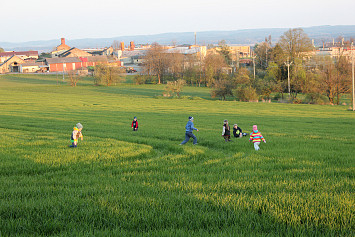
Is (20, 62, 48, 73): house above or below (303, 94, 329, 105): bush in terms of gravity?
above

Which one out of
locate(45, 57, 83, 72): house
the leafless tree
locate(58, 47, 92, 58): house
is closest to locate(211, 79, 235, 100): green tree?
the leafless tree

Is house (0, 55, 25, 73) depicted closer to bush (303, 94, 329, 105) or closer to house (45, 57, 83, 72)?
house (45, 57, 83, 72)

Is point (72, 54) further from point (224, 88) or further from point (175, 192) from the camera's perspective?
point (175, 192)

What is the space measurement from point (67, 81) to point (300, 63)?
73.9m

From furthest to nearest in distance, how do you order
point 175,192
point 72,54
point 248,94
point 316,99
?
point 72,54 < point 248,94 < point 316,99 < point 175,192

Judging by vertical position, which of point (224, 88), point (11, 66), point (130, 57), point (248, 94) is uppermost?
point (130, 57)

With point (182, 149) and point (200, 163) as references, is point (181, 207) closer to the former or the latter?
point (200, 163)

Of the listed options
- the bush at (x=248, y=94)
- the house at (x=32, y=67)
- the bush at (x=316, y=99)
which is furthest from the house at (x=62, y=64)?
the bush at (x=316, y=99)

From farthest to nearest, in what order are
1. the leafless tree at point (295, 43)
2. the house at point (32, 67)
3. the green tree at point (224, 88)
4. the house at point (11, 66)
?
the house at point (11, 66), the house at point (32, 67), the leafless tree at point (295, 43), the green tree at point (224, 88)

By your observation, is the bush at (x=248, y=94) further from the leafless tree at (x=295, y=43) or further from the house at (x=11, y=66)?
the house at (x=11, y=66)

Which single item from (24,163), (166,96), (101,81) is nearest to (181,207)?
(24,163)

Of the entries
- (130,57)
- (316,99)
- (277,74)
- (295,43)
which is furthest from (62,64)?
(316,99)

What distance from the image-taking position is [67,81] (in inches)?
4402

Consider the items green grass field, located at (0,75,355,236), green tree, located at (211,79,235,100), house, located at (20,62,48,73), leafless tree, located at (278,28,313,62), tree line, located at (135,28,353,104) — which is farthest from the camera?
house, located at (20,62,48,73)
